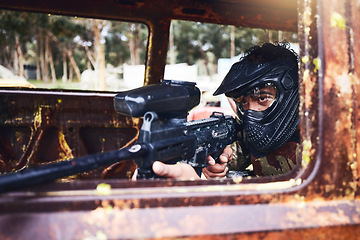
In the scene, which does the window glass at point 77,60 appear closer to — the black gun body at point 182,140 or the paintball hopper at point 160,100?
the black gun body at point 182,140

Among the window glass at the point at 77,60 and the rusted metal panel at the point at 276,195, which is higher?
the window glass at the point at 77,60

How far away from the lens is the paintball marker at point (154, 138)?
0.83 metres

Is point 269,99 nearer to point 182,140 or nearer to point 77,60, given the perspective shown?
point 182,140

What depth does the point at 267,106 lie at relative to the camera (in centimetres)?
191

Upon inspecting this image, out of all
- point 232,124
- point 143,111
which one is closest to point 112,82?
point 232,124

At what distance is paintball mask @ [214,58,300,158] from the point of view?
6.11 ft

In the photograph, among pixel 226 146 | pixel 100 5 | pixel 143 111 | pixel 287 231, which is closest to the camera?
pixel 287 231

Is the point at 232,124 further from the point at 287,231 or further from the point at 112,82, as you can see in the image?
the point at 112,82

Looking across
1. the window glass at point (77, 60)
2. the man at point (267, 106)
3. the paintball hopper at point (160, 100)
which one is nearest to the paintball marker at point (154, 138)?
the paintball hopper at point (160, 100)

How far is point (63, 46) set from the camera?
8477mm

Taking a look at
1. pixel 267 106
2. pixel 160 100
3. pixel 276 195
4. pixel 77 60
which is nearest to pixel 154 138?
pixel 160 100

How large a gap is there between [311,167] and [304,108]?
7.9 inches

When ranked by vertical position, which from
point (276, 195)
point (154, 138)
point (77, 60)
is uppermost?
point (77, 60)

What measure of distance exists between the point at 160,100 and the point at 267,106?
3.32 ft
